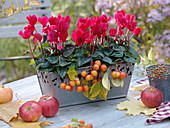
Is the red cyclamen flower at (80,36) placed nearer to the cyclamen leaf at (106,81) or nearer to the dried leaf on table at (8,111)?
the cyclamen leaf at (106,81)

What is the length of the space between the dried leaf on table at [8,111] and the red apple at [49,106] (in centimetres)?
11

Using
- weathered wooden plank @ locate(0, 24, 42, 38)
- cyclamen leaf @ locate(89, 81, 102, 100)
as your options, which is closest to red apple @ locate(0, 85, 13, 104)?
cyclamen leaf @ locate(89, 81, 102, 100)

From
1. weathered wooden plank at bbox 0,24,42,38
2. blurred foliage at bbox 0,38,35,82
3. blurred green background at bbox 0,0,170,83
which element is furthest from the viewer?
blurred foliage at bbox 0,38,35,82

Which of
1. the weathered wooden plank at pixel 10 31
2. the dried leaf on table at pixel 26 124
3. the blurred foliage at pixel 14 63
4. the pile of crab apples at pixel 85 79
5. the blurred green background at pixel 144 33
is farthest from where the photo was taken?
the blurred foliage at pixel 14 63

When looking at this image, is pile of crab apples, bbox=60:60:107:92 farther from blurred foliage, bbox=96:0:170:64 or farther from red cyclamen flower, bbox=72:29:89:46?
blurred foliage, bbox=96:0:170:64

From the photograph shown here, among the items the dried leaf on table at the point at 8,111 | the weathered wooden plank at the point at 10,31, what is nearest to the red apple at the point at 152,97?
the dried leaf on table at the point at 8,111

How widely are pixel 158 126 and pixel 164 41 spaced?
2.27 meters

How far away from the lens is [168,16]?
10.2ft

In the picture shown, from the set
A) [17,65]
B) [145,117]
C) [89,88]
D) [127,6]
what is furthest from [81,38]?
[17,65]

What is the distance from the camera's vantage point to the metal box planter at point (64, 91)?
1.22 metres

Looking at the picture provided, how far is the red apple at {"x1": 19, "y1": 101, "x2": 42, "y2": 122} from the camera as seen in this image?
43.2 inches

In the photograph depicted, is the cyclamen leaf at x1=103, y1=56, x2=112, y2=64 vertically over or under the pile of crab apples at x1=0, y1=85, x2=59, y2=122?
over

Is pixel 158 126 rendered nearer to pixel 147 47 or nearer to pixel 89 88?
pixel 89 88

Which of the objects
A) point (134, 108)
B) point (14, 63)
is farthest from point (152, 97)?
point (14, 63)
